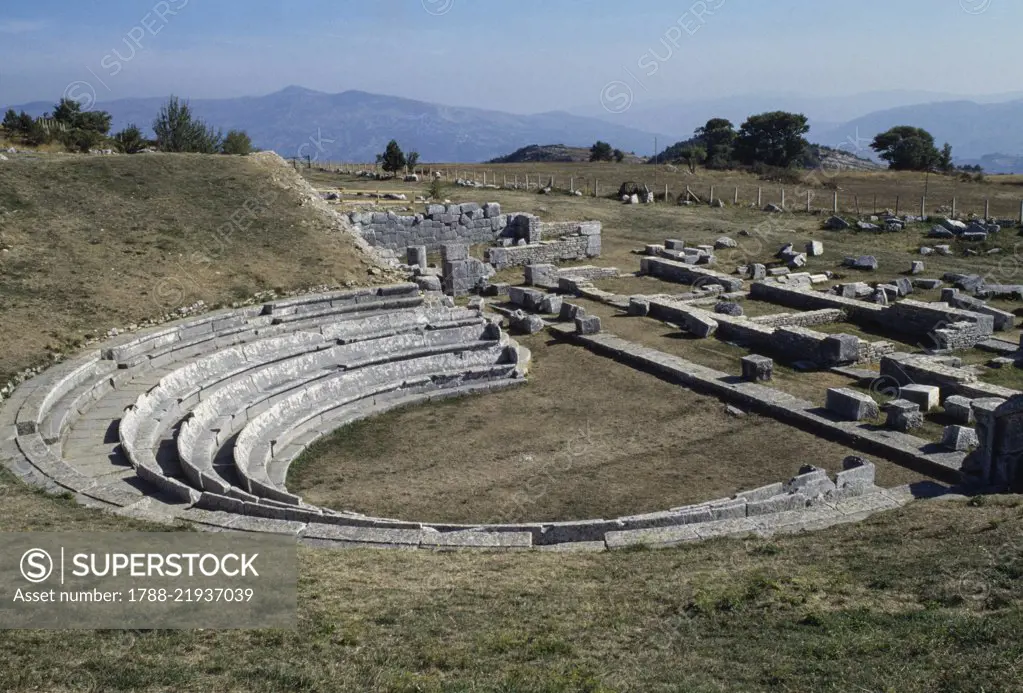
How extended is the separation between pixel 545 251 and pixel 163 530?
24861 millimetres

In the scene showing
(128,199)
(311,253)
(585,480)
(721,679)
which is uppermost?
(128,199)

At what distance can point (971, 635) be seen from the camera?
7.00m

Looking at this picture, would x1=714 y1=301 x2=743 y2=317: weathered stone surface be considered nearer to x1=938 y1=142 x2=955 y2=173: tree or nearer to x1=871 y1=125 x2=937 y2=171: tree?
x1=871 y1=125 x2=937 y2=171: tree

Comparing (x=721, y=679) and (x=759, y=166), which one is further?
(x=759, y=166)

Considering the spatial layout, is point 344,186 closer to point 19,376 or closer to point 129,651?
point 19,376

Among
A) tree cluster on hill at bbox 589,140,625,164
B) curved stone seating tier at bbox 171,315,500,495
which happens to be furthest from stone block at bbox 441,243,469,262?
tree cluster on hill at bbox 589,140,625,164

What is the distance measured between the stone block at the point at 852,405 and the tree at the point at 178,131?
1227 inches

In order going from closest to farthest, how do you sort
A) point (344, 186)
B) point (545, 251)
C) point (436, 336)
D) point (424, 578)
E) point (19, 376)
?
point (424, 578) → point (19, 376) → point (436, 336) → point (545, 251) → point (344, 186)

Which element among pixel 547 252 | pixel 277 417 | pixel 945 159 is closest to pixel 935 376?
pixel 277 417

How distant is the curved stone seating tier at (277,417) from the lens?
38.0 feet

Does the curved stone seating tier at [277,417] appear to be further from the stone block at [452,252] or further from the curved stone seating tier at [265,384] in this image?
the stone block at [452,252]

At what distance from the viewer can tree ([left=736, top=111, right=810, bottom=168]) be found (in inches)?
2542

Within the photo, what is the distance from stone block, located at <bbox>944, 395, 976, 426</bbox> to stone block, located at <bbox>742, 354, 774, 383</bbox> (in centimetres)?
358

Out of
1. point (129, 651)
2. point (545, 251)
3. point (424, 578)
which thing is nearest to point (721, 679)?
point (424, 578)
